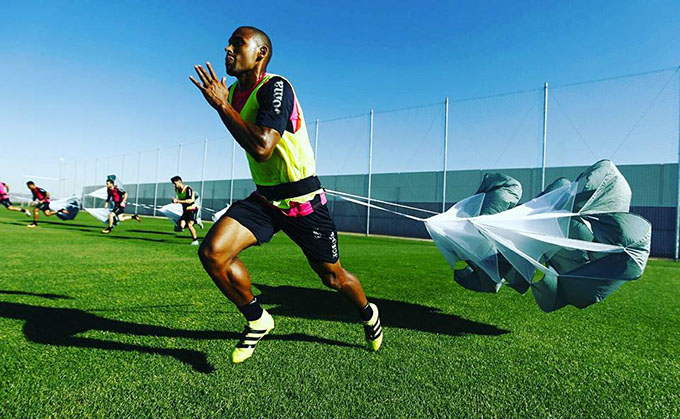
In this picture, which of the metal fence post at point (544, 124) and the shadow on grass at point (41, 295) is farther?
the metal fence post at point (544, 124)

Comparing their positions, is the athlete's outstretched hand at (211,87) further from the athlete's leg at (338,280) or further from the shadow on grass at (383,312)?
the shadow on grass at (383,312)

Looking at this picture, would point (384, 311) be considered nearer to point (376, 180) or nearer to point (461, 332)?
point (461, 332)

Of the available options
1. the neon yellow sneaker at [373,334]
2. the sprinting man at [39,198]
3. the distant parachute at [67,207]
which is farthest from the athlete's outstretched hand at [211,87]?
the distant parachute at [67,207]

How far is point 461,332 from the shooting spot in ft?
12.5

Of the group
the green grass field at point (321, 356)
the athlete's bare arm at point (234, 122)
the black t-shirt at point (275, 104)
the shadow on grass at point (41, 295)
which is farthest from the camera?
the shadow on grass at point (41, 295)

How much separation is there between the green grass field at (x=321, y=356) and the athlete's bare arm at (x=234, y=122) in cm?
139

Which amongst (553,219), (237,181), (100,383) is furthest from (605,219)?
(237,181)

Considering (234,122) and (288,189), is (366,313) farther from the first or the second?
(234,122)

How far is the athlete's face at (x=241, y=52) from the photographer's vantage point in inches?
116

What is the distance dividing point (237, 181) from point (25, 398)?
30.9 metres

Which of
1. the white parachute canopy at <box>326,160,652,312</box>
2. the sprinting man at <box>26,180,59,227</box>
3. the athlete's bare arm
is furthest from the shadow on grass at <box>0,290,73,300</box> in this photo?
the sprinting man at <box>26,180,59,227</box>

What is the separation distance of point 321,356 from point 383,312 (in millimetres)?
1659

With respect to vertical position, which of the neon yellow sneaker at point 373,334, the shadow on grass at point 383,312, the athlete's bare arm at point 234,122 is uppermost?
the athlete's bare arm at point 234,122

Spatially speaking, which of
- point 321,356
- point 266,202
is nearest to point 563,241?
point 321,356
